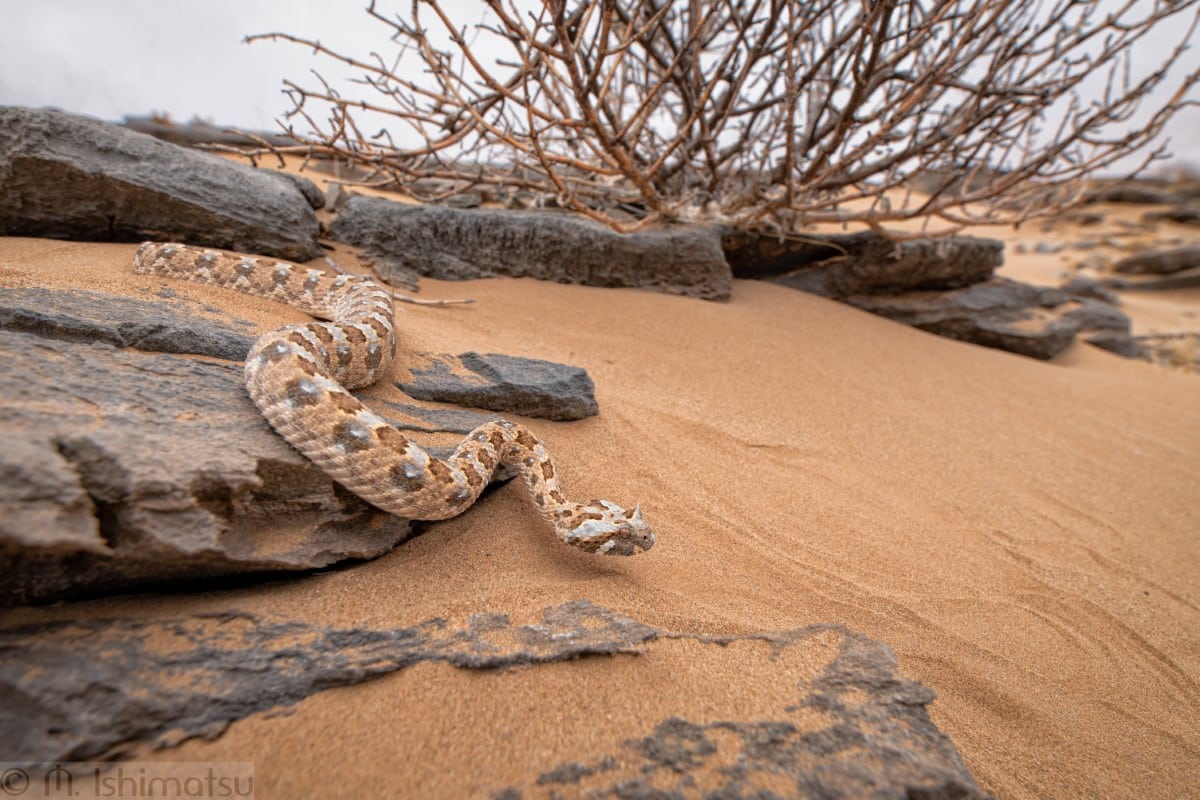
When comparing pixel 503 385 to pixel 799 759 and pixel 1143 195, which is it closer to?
pixel 799 759

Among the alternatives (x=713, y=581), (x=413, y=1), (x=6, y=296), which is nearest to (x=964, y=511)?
(x=713, y=581)

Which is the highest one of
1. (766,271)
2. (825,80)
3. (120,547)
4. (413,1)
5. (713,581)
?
(825,80)

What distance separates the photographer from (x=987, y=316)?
7.52m

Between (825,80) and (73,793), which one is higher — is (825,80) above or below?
above

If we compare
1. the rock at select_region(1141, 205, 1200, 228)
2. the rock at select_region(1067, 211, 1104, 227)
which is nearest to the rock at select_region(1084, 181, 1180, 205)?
the rock at select_region(1067, 211, 1104, 227)

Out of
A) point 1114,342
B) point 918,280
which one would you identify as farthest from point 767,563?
point 1114,342

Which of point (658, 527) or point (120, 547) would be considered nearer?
point (120, 547)

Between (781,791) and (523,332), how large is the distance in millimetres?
3964

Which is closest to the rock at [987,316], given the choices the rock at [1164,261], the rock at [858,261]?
the rock at [858,261]

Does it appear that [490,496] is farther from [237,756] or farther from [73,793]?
[73,793]

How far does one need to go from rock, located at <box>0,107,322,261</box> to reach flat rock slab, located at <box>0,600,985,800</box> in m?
3.98

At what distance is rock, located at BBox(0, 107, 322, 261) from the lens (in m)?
4.02

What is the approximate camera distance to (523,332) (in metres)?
4.96

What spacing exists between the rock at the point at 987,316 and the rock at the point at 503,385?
5.29 meters
